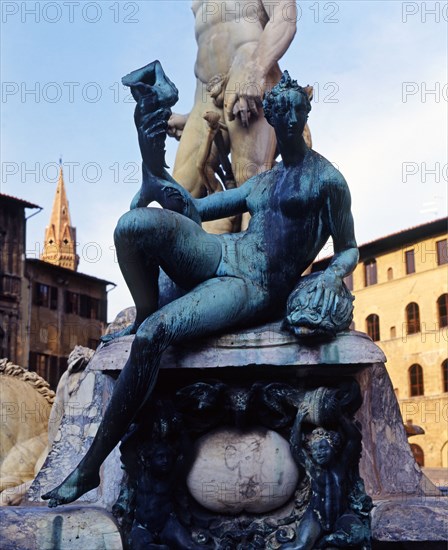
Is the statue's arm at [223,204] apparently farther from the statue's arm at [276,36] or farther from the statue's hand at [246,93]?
the statue's arm at [276,36]

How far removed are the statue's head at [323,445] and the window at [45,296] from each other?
36549 millimetres

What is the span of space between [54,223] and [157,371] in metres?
74.5

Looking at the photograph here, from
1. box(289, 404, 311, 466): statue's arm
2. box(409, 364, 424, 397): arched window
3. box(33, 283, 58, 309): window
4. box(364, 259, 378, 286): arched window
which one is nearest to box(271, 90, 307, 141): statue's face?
box(289, 404, 311, 466): statue's arm

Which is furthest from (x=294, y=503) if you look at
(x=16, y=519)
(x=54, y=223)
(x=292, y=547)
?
(x=54, y=223)

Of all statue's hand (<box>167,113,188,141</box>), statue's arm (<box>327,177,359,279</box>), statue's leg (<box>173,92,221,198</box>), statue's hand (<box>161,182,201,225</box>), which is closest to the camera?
statue's arm (<box>327,177,359,279</box>)

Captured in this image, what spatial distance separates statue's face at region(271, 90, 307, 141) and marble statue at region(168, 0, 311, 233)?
143 inches

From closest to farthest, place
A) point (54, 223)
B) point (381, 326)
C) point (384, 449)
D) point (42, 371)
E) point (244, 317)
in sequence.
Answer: point (244, 317) < point (384, 449) < point (42, 371) < point (381, 326) < point (54, 223)

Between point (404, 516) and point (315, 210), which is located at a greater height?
point (315, 210)

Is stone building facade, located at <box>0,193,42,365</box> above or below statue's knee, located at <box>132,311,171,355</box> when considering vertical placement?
above

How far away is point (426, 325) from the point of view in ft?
124

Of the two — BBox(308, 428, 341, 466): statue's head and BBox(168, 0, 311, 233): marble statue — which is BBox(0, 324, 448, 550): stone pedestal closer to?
BBox(308, 428, 341, 466): statue's head

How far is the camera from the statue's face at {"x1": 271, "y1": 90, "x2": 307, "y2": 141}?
2.81 metres

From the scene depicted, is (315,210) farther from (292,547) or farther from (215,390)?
(292,547)

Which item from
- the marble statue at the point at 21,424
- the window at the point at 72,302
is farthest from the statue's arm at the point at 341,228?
the window at the point at 72,302
